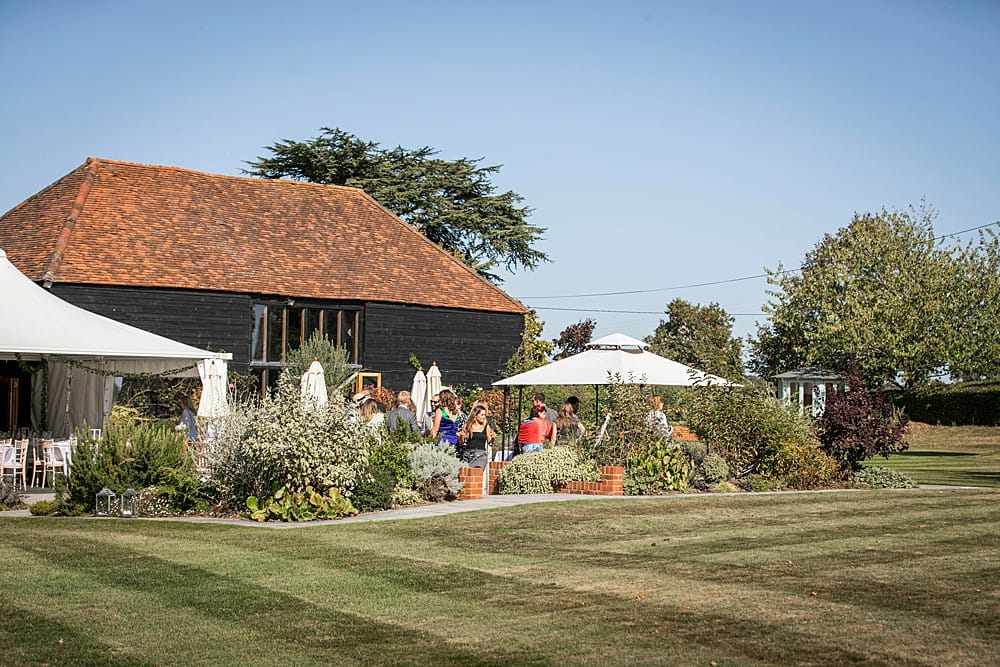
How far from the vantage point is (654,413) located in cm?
1698

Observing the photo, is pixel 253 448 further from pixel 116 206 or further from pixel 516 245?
pixel 516 245

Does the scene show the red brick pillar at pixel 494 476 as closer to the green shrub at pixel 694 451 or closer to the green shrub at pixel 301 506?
the green shrub at pixel 694 451

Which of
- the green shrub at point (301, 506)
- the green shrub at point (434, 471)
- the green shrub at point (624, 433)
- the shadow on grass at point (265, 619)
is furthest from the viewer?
the green shrub at point (624, 433)

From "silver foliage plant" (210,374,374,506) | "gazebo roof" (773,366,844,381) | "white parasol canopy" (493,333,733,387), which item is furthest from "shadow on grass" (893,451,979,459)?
"silver foliage plant" (210,374,374,506)

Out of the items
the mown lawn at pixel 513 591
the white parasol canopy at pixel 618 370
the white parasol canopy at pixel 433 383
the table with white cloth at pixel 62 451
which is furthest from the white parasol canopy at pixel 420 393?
the mown lawn at pixel 513 591

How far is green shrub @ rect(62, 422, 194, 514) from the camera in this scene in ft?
45.1

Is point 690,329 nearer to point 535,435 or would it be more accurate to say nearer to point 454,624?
point 535,435

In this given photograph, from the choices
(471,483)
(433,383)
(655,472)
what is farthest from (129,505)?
(433,383)

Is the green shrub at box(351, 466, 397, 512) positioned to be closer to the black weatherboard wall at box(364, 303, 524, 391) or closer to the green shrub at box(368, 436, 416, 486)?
the green shrub at box(368, 436, 416, 486)

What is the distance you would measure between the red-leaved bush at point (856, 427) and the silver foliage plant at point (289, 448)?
774cm

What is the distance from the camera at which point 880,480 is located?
17625 mm

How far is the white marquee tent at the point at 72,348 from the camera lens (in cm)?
1662

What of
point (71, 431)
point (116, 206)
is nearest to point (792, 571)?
point (71, 431)

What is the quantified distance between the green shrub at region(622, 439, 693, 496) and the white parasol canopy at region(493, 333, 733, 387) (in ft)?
4.69
